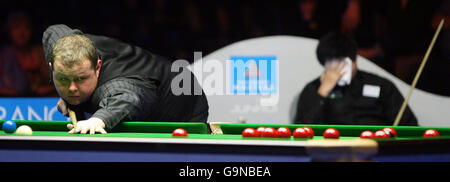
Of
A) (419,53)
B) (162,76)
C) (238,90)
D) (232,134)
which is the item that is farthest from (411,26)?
(232,134)

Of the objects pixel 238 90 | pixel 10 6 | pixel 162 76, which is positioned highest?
pixel 10 6

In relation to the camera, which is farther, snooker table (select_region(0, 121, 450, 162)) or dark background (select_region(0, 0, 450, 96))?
dark background (select_region(0, 0, 450, 96))

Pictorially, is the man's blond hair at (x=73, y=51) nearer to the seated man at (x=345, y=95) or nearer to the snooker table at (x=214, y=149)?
the snooker table at (x=214, y=149)

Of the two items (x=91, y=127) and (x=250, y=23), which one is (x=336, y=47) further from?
(x=91, y=127)

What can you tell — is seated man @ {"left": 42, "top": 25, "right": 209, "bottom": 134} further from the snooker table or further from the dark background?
the dark background

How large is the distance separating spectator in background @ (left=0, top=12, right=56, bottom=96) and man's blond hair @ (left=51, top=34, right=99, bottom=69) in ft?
10.5

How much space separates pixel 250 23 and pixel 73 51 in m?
2.98

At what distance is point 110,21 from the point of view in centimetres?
629

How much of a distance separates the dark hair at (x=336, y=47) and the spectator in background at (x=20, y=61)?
9.39 ft

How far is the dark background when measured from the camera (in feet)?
18.9

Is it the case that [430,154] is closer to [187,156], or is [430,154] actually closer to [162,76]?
[187,156]

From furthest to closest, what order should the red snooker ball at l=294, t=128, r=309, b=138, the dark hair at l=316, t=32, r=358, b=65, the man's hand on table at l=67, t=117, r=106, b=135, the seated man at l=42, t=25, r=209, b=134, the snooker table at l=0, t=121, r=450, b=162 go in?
the dark hair at l=316, t=32, r=358, b=65 < the seated man at l=42, t=25, r=209, b=134 < the man's hand on table at l=67, t=117, r=106, b=135 < the red snooker ball at l=294, t=128, r=309, b=138 < the snooker table at l=0, t=121, r=450, b=162

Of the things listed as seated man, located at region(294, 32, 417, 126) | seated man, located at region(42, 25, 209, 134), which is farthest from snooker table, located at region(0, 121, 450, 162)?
seated man, located at region(294, 32, 417, 126)

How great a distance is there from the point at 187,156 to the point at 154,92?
1.26 meters
